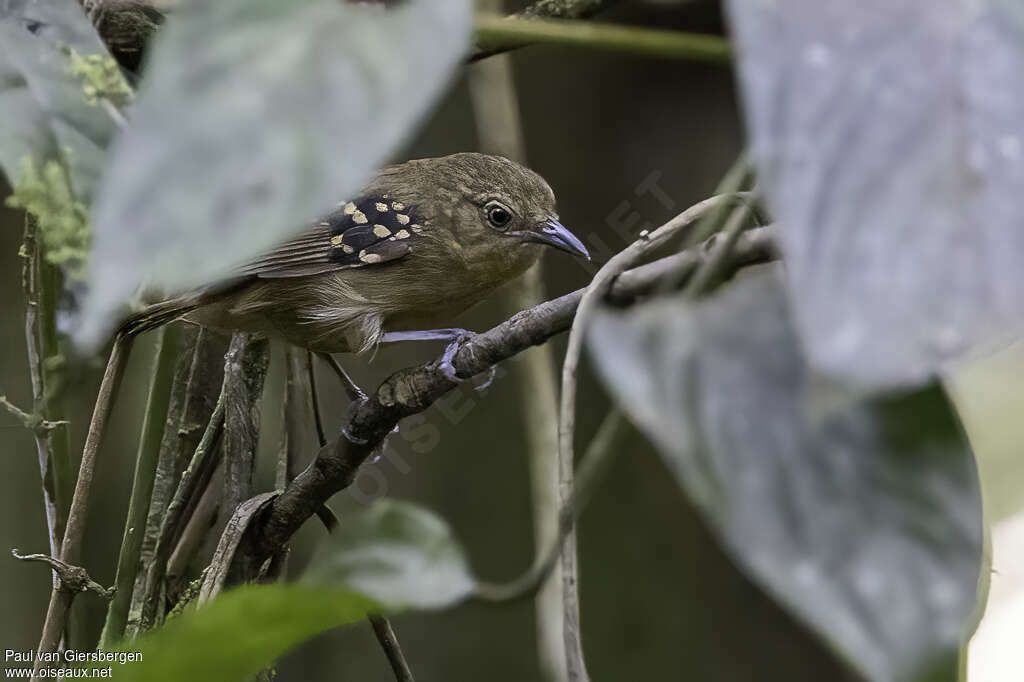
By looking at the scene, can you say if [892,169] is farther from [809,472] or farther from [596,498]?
[596,498]

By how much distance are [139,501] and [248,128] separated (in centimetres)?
109

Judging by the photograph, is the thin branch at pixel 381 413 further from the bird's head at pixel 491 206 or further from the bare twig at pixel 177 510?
the bird's head at pixel 491 206

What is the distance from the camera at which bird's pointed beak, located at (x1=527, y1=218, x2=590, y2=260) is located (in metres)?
2.40

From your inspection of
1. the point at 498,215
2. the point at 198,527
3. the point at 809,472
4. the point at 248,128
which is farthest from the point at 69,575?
the point at 498,215

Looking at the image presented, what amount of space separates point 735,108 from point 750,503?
11.5ft

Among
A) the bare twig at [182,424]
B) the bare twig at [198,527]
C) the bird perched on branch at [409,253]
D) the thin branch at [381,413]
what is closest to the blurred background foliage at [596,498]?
the bird perched on branch at [409,253]

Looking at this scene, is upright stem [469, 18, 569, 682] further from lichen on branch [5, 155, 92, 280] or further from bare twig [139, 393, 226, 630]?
lichen on branch [5, 155, 92, 280]

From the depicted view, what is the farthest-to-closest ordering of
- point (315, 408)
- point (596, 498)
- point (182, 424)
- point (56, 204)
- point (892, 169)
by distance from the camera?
1. point (596, 498)
2. point (315, 408)
3. point (182, 424)
4. point (56, 204)
5. point (892, 169)

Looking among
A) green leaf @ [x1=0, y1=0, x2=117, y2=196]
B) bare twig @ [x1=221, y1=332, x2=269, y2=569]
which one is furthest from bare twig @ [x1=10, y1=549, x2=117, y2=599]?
green leaf @ [x1=0, y1=0, x2=117, y2=196]

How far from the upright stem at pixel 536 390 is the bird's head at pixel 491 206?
0.18 meters

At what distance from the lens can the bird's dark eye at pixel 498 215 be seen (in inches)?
96.7

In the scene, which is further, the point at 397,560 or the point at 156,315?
the point at 156,315

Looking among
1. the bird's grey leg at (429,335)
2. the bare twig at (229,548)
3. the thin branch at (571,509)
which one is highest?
the thin branch at (571,509)

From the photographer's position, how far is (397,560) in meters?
0.70
